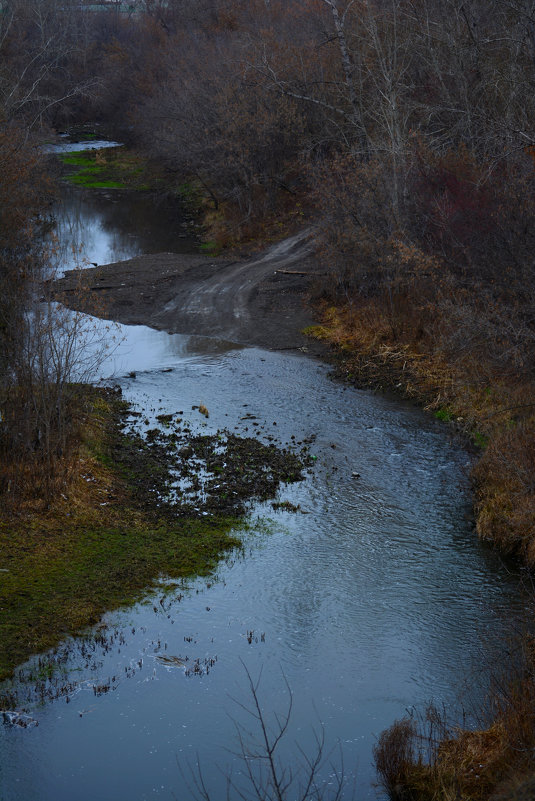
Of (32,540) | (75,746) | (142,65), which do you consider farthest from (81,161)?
(75,746)

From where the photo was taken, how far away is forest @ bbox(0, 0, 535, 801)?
43.4 ft

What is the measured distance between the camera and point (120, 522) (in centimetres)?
1305

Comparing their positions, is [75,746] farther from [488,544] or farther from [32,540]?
[488,544]

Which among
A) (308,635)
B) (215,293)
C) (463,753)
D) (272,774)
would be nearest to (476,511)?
(308,635)

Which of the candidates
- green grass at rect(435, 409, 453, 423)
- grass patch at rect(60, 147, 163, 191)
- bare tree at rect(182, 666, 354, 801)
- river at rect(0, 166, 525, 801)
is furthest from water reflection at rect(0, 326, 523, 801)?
grass patch at rect(60, 147, 163, 191)

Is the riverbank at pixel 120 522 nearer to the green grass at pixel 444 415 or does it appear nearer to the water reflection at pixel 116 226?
the green grass at pixel 444 415

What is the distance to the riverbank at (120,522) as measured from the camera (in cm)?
1066

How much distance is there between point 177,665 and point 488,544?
5575 mm

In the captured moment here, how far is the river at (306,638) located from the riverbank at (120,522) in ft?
1.37

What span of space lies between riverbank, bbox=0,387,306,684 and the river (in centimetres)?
42

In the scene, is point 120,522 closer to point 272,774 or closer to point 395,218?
point 272,774

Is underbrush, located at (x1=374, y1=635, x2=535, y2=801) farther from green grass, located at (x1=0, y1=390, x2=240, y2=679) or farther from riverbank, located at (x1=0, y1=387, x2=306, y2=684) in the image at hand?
green grass, located at (x1=0, y1=390, x2=240, y2=679)

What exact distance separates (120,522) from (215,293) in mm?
14892

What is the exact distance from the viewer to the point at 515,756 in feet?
24.3
